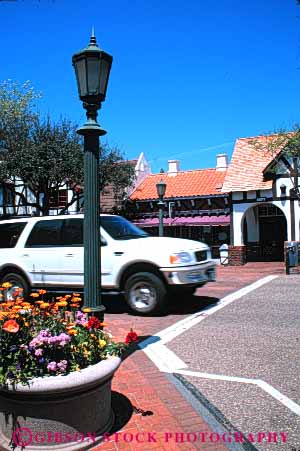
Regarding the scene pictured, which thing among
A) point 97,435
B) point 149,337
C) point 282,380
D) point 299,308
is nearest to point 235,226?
point 299,308

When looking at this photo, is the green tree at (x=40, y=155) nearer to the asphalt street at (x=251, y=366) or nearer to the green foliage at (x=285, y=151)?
the green foliage at (x=285, y=151)

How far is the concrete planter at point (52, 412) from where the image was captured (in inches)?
112

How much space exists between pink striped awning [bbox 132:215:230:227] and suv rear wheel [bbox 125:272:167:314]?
1527 cm

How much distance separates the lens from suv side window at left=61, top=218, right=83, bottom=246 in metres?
8.71

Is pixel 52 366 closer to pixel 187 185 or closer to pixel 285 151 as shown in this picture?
pixel 285 151

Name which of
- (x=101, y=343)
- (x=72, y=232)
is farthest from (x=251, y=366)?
(x=72, y=232)

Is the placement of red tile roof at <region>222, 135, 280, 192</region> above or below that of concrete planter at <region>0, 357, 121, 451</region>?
above

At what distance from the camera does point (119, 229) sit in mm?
8742

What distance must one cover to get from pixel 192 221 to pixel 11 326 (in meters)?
21.0

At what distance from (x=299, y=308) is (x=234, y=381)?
444 centimetres

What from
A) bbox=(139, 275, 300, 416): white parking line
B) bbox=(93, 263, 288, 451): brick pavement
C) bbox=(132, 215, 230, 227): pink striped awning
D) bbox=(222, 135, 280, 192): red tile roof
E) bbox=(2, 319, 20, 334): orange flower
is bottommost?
bbox=(139, 275, 300, 416): white parking line

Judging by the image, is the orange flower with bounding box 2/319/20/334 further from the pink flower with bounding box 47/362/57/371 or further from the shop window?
the shop window

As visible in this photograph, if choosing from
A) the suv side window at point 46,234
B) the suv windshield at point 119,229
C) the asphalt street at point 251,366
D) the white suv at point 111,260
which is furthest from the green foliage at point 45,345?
the suv side window at point 46,234

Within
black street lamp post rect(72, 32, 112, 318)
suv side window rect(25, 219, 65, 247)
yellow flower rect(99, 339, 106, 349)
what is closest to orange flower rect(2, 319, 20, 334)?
yellow flower rect(99, 339, 106, 349)
